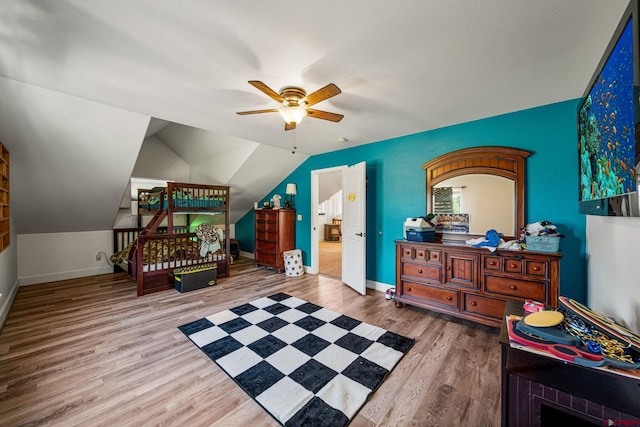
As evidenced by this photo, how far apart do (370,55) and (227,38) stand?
97cm

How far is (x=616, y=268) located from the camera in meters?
1.48

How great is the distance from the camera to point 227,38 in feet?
5.10

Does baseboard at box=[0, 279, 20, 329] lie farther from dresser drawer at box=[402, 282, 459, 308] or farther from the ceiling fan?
dresser drawer at box=[402, 282, 459, 308]

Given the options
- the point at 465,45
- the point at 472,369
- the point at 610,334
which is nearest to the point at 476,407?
the point at 472,369

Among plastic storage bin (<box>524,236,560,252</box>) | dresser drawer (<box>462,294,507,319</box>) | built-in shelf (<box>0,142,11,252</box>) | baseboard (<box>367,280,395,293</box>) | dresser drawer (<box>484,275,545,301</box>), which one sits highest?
built-in shelf (<box>0,142,11,252</box>)

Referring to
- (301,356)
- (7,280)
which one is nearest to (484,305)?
(301,356)

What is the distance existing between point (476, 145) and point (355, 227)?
192 centimetres

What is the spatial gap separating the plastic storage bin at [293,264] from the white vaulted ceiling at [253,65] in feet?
7.92

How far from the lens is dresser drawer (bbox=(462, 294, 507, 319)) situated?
98.3 inches

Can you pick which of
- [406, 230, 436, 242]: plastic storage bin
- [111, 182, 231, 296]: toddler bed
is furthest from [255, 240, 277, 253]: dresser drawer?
[406, 230, 436, 242]: plastic storage bin

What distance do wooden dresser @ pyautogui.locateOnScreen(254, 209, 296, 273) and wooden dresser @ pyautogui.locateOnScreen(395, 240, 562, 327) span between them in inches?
98.5

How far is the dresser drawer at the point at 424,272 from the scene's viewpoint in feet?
9.45

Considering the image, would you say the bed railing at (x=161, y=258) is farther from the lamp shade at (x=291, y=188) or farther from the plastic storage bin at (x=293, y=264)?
the lamp shade at (x=291, y=188)

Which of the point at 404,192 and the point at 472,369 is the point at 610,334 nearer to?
the point at 472,369
